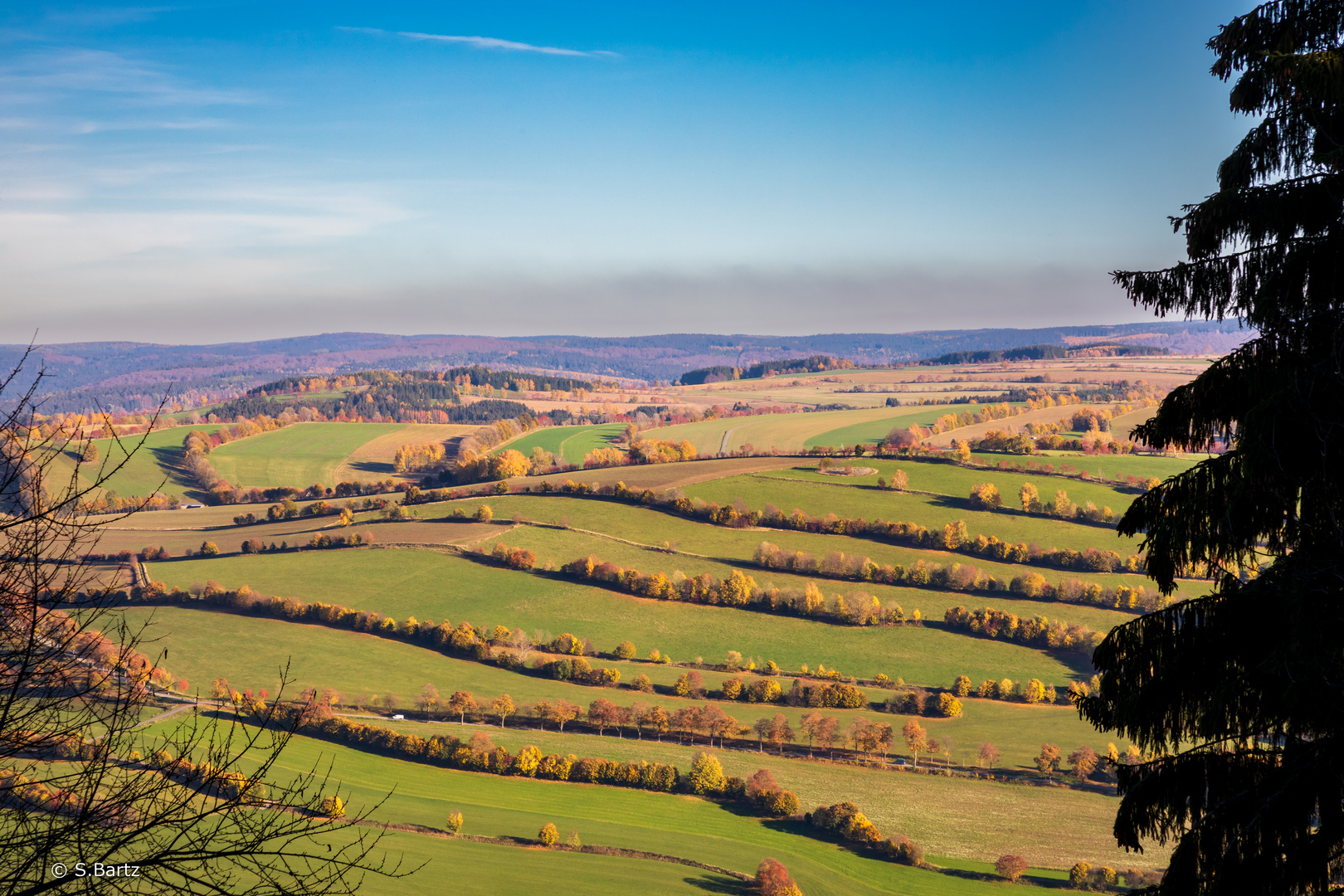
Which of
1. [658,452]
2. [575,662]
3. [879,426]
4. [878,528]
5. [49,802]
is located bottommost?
[575,662]

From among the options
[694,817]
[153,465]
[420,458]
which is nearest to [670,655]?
[694,817]

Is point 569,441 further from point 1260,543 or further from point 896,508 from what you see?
point 1260,543

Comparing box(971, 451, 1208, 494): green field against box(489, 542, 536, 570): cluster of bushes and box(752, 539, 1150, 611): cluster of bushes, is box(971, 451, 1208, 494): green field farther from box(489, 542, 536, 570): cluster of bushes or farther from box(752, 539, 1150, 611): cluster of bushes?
box(489, 542, 536, 570): cluster of bushes

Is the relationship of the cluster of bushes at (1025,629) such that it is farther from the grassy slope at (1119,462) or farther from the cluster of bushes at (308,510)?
the cluster of bushes at (308,510)

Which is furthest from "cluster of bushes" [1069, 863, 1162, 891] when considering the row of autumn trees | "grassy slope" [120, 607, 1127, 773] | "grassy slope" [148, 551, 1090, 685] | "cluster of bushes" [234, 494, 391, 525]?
"cluster of bushes" [234, 494, 391, 525]

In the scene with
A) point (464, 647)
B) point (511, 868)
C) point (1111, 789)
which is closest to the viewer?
point (511, 868)

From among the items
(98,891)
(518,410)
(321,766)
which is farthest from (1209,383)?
(518,410)

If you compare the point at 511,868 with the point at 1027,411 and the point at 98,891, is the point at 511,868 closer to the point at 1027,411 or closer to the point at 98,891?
the point at 98,891
